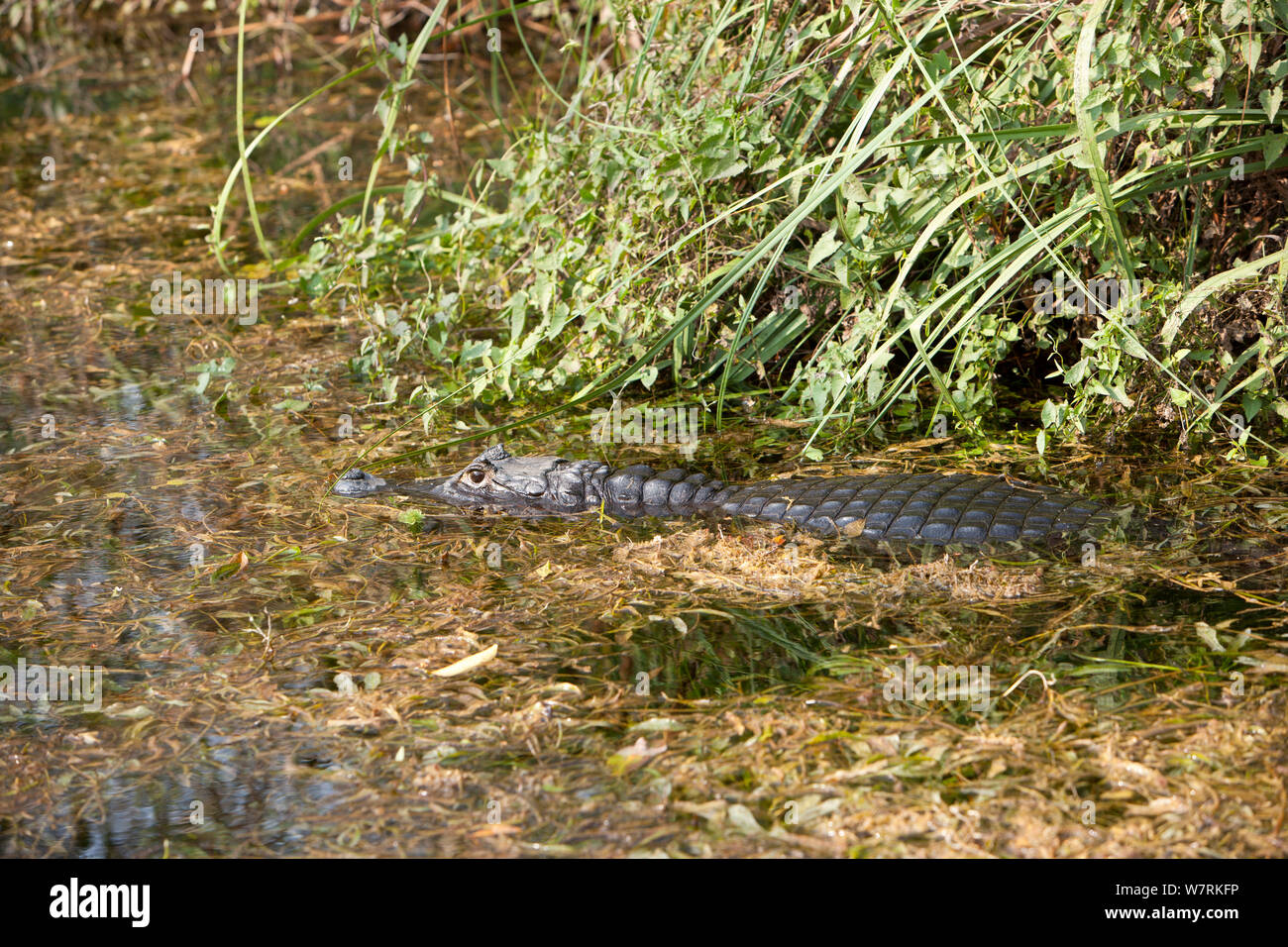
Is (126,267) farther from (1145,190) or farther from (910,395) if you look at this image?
(1145,190)

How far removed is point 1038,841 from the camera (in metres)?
2.57

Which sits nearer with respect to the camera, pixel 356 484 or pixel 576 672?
pixel 576 672

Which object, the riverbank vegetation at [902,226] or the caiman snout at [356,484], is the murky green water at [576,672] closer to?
the caiman snout at [356,484]

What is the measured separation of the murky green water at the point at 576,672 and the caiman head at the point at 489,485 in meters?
0.13

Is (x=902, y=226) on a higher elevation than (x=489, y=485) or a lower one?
higher

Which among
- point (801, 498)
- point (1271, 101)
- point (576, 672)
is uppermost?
point (1271, 101)

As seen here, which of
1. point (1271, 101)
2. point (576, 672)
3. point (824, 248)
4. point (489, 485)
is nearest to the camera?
point (576, 672)

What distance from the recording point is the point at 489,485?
451 cm

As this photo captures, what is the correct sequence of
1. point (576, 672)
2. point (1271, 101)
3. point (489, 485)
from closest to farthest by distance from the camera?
1. point (576, 672)
2. point (1271, 101)
3. point (489, 485)

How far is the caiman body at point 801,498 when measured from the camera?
156 inches

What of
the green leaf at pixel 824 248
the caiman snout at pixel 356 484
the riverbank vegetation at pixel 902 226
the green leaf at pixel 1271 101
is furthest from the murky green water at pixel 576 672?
the green leaf at pixel 1271 101

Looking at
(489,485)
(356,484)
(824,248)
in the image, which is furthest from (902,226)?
(356,484)

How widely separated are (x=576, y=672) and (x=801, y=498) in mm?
1210

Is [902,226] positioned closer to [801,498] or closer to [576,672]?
[801,498]
